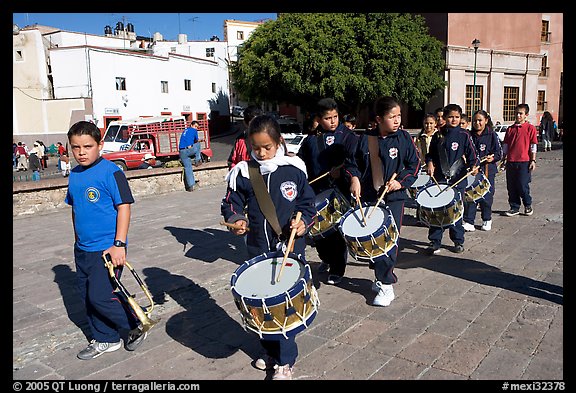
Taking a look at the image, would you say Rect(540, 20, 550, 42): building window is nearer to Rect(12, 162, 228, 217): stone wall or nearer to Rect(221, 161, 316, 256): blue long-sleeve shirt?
Rect(12, 162, 228, 217): stone wall

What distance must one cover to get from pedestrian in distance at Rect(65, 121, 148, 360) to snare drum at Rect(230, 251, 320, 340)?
1127 millimetres

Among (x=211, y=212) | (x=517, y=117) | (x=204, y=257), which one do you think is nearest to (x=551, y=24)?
(x=517, y=117)

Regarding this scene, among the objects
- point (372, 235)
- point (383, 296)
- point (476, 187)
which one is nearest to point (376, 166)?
point (372, 235)

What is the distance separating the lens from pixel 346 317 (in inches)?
166

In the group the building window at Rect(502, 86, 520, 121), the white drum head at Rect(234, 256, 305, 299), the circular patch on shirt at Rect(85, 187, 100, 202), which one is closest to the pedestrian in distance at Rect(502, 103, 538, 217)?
the white drum head at Rect(234, 256, 305, 299)

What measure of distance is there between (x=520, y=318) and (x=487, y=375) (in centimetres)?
107

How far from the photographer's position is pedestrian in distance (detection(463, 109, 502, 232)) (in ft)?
23.2

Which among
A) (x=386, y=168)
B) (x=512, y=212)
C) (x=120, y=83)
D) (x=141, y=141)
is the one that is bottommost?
Answer: (x=512, y=212)

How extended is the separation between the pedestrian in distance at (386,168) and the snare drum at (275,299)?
1.50m

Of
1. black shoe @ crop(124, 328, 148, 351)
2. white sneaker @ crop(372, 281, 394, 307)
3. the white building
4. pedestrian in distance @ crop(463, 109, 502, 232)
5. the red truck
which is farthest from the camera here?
the white building

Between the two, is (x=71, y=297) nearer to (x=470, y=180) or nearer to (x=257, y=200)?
(x=257, y=200)

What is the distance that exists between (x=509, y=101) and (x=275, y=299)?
36.1 m
